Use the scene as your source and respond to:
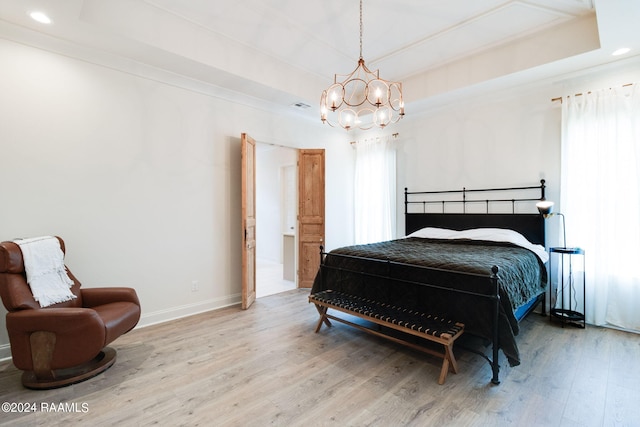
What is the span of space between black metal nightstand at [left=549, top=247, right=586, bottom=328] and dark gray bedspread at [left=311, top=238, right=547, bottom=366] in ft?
1.13

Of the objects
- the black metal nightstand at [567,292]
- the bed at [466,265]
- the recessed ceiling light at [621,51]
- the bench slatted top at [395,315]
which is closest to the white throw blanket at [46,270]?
the bench slatted top at [395,315]

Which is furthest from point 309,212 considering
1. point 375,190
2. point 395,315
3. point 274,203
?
point 395,315

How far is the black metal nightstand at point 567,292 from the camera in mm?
3373

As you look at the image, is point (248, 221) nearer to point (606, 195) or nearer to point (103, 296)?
point (103, 296)

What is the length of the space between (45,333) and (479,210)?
493 centimetres

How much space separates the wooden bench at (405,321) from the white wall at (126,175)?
174cm

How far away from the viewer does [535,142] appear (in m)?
3.91

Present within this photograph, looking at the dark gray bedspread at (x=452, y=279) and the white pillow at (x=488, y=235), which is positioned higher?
the white pillow at (x=488, y=235)

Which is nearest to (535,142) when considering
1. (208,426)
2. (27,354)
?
(208,426)

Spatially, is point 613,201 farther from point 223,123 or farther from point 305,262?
point 223,123

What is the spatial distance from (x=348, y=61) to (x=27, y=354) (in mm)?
4418

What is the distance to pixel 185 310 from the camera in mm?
3781

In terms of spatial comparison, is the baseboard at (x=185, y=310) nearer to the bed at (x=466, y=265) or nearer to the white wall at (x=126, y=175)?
the white wall at (x=126, y=175)

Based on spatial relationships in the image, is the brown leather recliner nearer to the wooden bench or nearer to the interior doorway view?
the wooden bench
